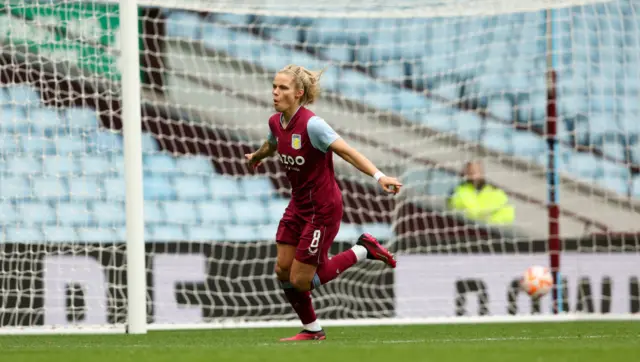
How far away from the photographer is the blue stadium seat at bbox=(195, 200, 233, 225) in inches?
412

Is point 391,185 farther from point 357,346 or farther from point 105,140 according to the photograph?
point 105,140

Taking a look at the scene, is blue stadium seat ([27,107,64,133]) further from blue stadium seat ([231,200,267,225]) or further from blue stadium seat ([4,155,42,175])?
blue stadium seat ([231,200,267,225])

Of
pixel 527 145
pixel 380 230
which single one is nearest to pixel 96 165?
pixel 380 230

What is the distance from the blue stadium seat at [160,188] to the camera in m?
Result: 10.5

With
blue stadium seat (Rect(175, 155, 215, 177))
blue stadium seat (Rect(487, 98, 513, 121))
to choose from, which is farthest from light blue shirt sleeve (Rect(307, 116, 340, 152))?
blue stadium seat (Rect(487, 98, 513, 121))

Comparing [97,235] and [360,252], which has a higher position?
[97,235]

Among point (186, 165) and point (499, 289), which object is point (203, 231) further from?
point (499, 289)

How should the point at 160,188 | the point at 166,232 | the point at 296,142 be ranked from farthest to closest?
1. the point at 160,188
2. the point at 166,232
3. the point at 296,142

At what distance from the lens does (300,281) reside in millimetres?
5605

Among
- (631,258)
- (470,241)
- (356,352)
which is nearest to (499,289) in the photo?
(470,241)

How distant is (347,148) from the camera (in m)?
5.36

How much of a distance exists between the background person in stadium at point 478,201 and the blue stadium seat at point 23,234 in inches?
139

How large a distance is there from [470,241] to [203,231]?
8.17 ft

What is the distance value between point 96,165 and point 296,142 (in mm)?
5108
